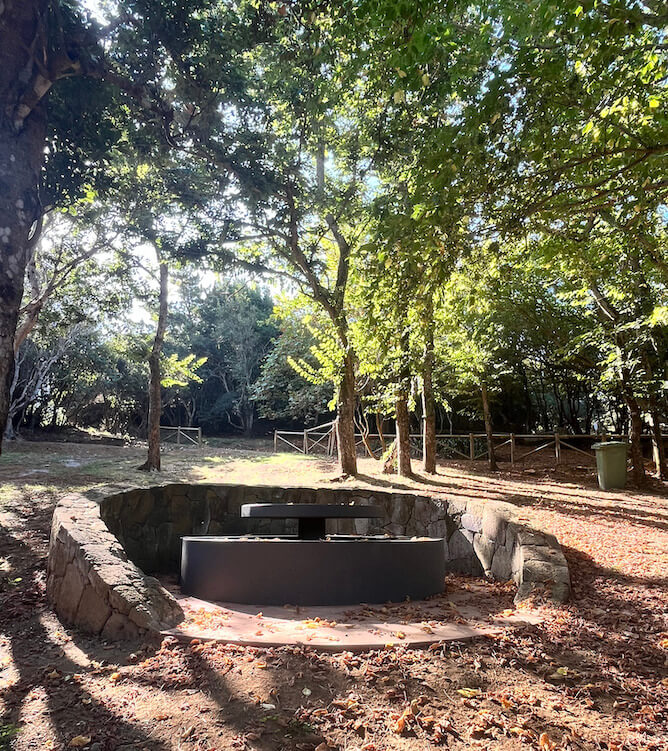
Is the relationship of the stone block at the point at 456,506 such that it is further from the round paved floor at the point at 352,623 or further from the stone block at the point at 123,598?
the stone block at the point at 123,598

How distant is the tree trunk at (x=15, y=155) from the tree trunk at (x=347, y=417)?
25.5ft

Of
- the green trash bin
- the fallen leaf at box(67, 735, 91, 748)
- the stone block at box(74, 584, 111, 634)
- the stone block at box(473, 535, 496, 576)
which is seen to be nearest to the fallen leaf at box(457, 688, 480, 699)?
the fallen leaf at box(67, 735, 91, 748)

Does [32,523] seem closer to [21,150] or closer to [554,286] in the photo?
[21,150]

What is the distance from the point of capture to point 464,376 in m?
13.0

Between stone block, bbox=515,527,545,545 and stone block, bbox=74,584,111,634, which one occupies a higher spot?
stone block, bbox=515,527,545,545

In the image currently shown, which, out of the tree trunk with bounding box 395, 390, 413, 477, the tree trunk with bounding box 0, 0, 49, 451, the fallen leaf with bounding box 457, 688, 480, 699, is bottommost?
the fallen leaf with bounding box 457, 688, 480, 699

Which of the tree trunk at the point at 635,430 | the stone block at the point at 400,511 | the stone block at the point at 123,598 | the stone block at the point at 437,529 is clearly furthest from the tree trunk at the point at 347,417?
the stone block at the point at 123,598

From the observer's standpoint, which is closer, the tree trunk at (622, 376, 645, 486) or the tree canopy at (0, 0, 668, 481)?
the tree canopy at (0, 0, 668, 481)

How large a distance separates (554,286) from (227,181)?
11521 millimetres

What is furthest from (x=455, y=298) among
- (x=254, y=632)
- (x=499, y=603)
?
(x=254, y=632)

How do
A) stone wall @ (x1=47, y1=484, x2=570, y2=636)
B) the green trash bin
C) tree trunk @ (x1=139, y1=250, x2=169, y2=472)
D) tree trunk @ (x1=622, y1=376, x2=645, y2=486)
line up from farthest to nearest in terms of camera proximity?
1. tree trunk @ (x1=139, y1=250, x2=169, y2=472)
2. the green trash bin
3. tree trunk @ (x1=622, y1=376, x2=645, y2=486)
4. stone wall @ (x1=47, y1=484, x2=570, y2=636)

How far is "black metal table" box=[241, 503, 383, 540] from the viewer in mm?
5469

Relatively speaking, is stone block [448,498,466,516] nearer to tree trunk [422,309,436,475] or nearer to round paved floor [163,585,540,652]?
round paved floor [163,585,540,652]

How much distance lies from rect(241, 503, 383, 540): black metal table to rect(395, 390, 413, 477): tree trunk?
19.4ft
